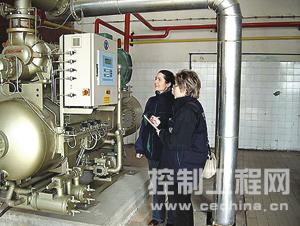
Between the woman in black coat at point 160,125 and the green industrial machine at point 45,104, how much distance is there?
18.6 inches

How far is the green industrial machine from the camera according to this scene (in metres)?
2.39

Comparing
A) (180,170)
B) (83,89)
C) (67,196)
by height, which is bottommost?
(67,196)

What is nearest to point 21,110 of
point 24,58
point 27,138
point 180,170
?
point 27,138

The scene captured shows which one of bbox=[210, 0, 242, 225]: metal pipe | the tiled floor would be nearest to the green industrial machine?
the tiled floor

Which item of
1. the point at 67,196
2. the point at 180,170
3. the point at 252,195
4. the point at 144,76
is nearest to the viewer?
the point at 180,170

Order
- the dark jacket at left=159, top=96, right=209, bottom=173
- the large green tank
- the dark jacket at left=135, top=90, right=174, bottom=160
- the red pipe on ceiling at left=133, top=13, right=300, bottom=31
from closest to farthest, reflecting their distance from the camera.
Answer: the dark jacket at left=159, top=96, right=209, bottom=173 → the large green tank → the dark jacket at left=135, top=90, right=174, bottom=160 → the red pipe on ceiling at left=133, top=13, right=300, bottom=31

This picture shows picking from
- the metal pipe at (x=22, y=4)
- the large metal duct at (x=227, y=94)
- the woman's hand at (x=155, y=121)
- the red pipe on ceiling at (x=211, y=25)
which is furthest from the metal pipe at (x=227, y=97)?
the red pipe on ceiling at (x=211, y=25)

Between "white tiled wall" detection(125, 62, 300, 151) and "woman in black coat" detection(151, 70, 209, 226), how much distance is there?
12.0 ft

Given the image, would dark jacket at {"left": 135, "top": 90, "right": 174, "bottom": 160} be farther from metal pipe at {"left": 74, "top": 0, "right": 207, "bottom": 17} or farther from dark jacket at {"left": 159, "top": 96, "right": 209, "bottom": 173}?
metal pipe at {"left": 74, "top": 0, "right": 207, "bottom": 17}

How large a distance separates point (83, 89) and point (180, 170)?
3.41ft

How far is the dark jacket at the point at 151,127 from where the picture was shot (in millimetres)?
2641

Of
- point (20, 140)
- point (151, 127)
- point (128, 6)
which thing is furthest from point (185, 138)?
point (128, 6)

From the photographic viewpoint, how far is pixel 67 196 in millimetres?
2508

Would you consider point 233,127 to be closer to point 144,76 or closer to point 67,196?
point 67,196
